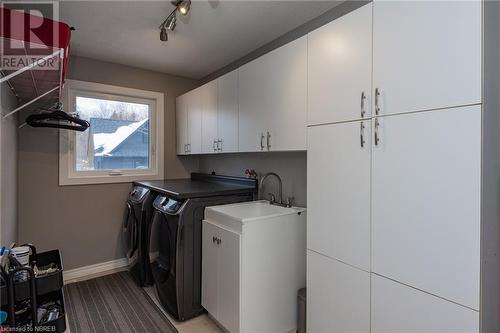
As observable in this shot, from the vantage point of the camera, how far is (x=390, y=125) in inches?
48.8

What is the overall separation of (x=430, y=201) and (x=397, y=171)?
0.61ft

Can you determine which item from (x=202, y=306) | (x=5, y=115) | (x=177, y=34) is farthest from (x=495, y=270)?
(x=5, y=115)

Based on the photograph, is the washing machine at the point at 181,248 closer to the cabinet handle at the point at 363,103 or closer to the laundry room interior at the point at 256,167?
the laundry room interior at the point at 256,167

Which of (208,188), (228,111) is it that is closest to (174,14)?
(228,111)

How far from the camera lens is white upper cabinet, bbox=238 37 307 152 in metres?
1.74

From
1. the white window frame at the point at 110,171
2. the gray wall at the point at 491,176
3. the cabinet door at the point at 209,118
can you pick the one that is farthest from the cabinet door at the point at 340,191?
the white window frame at the point at 110,171

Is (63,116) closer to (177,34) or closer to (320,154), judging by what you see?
(177,34)

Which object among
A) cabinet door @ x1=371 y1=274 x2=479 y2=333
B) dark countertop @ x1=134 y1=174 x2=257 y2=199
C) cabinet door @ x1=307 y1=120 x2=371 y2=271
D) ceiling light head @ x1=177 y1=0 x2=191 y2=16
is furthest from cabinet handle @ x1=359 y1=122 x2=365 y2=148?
ceiling light head @ x1=177 y1=0 x2=191 y2=16

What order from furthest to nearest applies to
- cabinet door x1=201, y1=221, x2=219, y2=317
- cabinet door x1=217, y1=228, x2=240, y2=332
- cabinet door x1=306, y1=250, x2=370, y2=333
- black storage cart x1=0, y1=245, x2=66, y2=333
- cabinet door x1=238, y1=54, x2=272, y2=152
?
1. cabinet door x1=238, y1=54, x2=272, y2=152
2. cabinet door x1=201, y1=221, x2=219, y2=317
3. cabinet door x1=217, y1=228, x2=240, y2=332
4. cabinet door x1=306, y1=250, x2=370, y2=333
5. black storage cart x1=0, y1=245, x2=66, y2=333

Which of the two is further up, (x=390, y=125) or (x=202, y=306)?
(x=390, y=125)

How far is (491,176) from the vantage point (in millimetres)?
1035

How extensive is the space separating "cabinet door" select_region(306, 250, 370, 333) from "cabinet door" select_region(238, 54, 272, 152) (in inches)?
38.8

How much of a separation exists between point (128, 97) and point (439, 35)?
3.15m

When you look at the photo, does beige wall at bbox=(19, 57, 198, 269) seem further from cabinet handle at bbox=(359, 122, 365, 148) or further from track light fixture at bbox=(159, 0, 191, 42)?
cabinet handle at bbox=(359, 122, 365, 148)
